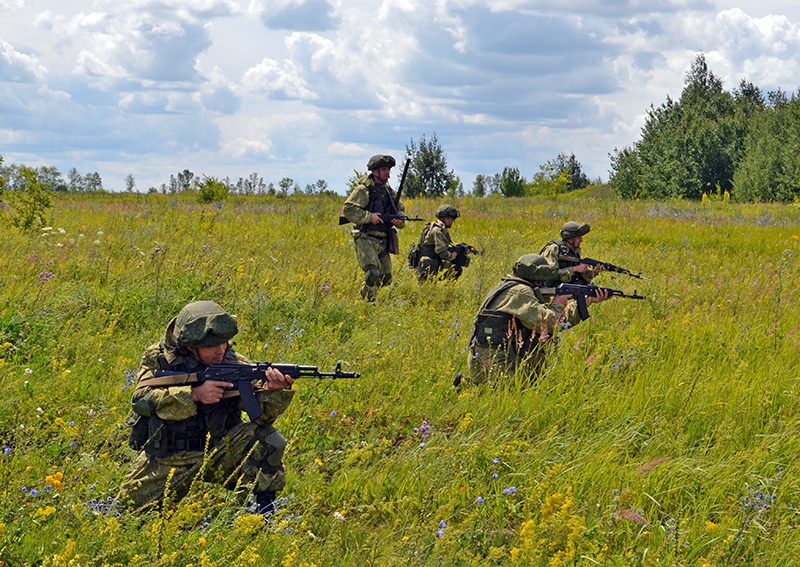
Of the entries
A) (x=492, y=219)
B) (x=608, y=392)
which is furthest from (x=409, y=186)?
(x=608, y=392)

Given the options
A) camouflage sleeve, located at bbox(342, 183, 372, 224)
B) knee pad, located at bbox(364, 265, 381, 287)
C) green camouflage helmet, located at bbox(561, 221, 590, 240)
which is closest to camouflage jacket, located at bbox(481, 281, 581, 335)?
green camouflage helmet, located at bbox(561, 221, 590, 240)

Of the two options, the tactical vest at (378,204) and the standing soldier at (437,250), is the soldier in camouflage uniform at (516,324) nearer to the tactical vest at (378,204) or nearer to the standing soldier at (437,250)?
the tactical vest at (378,204)

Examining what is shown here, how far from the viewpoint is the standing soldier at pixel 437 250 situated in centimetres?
966

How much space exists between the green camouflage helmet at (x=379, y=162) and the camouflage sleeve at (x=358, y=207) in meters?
0.29

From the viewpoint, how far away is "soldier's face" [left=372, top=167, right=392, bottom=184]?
8820 mm

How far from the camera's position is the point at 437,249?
31.7ft

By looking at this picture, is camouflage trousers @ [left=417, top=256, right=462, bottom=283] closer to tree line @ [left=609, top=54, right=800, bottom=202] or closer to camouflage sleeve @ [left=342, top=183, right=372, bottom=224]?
camouflage sleeve @ [left=342, top=183, right=372, bottom=224]

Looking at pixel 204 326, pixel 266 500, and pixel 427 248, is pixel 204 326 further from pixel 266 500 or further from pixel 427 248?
pixel 427 248

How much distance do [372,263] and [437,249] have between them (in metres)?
1.28

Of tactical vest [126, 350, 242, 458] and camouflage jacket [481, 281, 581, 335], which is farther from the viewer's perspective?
camouflage jacket [481, 281, 581, 335]

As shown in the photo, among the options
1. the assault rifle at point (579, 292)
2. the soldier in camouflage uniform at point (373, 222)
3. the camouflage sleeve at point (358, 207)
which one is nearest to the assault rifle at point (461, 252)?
the soldier in camouflage uniform at point (373, 222)

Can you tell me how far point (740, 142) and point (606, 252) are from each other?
3630 centimetres

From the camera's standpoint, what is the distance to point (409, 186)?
34.2 meters

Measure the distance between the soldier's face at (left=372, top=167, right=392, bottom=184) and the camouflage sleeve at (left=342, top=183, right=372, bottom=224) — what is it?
0.21 m
